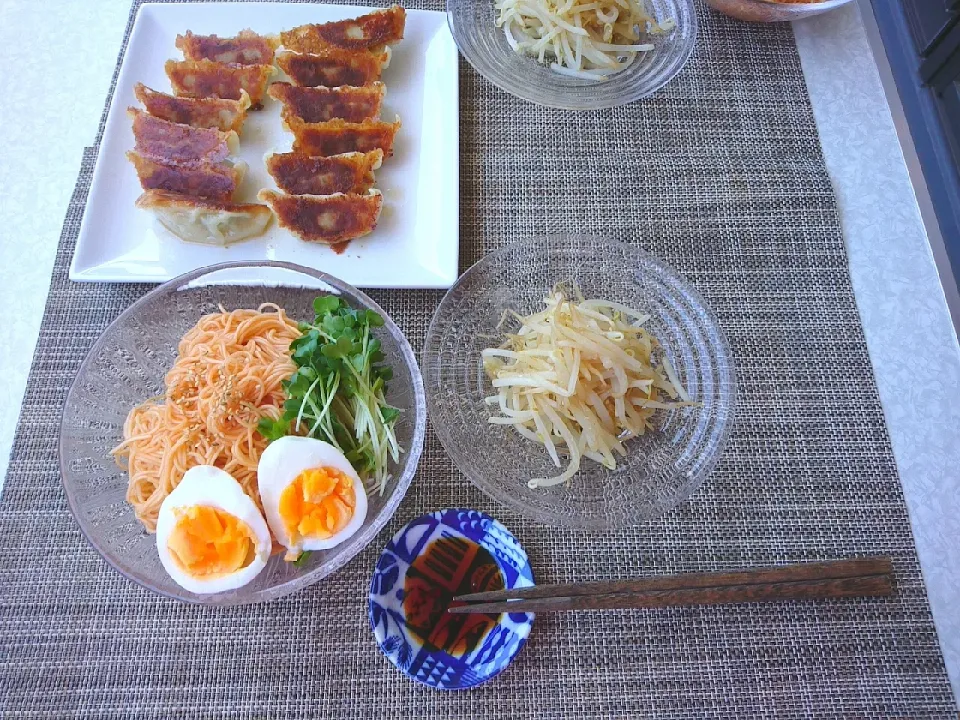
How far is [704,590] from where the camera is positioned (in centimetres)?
115

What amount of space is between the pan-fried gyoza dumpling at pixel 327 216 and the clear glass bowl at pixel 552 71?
1.54 feet

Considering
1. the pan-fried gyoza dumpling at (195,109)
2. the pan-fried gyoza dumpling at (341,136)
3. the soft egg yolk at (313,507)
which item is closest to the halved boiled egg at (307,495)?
the soft egg yolk at (313,507)

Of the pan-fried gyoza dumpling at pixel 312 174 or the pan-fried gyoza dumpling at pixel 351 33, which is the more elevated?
the pan-fried gyoza dumpling at pixel 351 33

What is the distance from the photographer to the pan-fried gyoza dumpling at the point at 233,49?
1.71 m

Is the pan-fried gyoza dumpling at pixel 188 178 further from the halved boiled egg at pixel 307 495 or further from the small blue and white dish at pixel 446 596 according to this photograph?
the small blue and white dish at pixel 446 596

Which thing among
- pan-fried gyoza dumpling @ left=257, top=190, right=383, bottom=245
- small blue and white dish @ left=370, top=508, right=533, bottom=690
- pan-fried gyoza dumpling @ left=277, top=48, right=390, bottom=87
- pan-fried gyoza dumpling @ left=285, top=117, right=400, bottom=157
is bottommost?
small blue and white dish @ left=370, top=508, right=533, bottom=690

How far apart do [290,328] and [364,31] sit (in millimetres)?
895

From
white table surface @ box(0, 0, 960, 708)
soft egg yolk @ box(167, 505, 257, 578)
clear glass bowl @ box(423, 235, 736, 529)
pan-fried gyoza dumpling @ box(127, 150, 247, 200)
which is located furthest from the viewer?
pan-fried gyoza dumpling @ box(127, 150, 247, 200)

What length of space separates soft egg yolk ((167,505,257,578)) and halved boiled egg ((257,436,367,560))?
59 millimetres

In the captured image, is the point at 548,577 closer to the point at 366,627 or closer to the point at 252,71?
the point at 366,627

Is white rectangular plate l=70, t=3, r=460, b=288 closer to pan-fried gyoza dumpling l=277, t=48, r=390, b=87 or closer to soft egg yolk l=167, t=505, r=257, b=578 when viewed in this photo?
pan-fried gyoza dumpling l=277, t=48, r=390, b=87

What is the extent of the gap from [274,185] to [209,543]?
909 millimetres

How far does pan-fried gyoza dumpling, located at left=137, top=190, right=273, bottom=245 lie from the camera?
1.44 metres

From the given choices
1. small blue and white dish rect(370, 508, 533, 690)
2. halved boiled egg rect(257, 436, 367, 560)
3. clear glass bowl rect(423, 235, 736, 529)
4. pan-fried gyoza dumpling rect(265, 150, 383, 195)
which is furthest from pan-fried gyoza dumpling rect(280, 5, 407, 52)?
small blue and white dish rect(370, 508, 533, 690)
